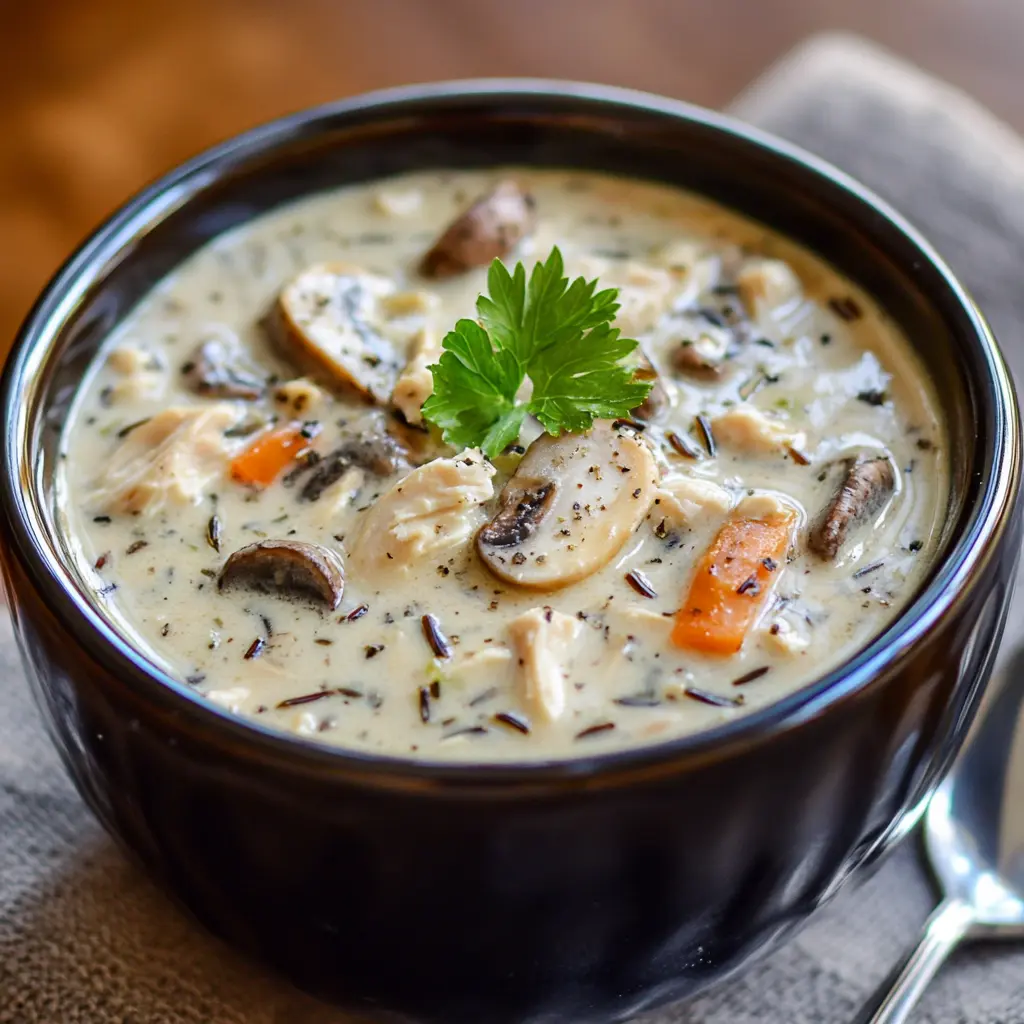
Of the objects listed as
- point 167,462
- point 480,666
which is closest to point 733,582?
point 480,666

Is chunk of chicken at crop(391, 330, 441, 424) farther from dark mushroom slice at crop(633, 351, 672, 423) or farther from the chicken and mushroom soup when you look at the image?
dark mushroom slice at crop(633, 351, 672, 423)

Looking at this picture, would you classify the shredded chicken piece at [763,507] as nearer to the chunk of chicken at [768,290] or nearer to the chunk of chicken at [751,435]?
the chunk of chicken at [751,435]

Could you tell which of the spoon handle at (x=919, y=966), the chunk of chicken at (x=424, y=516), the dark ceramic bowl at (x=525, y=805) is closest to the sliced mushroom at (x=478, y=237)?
the chunk of chicken at (x=424, y=516)

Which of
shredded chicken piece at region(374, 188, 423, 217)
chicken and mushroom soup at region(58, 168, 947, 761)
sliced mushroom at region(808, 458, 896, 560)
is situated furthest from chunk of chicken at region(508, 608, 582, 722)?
shredded chicken piece at region(374, 188, 423, 217)

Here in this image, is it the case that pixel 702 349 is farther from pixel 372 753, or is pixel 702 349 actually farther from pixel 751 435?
pixel 372 753

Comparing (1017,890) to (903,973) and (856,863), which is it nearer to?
(903,973)
